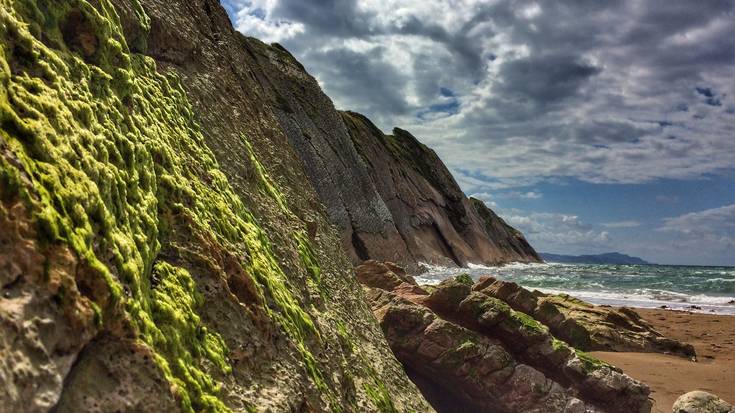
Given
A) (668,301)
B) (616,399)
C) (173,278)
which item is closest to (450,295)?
(616,399)

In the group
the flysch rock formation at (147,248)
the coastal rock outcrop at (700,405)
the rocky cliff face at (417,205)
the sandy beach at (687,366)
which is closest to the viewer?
the flysch rock formation at (147,248)

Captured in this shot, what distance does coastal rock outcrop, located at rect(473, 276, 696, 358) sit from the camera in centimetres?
1317

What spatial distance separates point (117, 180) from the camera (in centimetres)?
317

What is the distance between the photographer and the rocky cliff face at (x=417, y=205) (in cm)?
4316

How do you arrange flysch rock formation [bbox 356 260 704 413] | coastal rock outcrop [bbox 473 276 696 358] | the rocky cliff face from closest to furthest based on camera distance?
flysch rock formation [bbox 356 260 704 413], coastal rock outcrop [bbox 473 276 696 358], the rocky cliff face

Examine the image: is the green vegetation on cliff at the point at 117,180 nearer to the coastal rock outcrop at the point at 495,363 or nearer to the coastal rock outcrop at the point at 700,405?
the coastal rock outcrop at the point at 495,363

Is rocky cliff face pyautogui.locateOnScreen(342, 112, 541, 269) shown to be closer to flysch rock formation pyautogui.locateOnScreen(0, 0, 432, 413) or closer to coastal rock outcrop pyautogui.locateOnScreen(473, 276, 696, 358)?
coastal rock outcrop pyautogui.locateOnScreen(473, 276, 696, 358)

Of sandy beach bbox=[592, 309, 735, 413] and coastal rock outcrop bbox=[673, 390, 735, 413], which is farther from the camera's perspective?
sandy beach bbox=[592, 309, 735, 413]

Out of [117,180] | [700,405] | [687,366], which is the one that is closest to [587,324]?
[687,366]

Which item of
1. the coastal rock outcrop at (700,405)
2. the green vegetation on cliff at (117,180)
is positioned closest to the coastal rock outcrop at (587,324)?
the coastal rock outcrop at (700,405)

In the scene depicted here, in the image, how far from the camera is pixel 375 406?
16.4 feet

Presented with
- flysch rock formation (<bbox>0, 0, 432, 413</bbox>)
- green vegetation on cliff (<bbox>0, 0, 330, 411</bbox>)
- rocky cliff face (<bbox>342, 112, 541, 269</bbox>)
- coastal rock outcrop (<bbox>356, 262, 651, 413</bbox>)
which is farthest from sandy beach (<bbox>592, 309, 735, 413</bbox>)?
rocky cliff face (<bbox>342, 112, 541, 269</bbox>)

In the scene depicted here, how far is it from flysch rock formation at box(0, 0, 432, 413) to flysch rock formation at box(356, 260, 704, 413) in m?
2.86

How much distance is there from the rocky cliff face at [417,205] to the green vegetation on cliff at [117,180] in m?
26.7
